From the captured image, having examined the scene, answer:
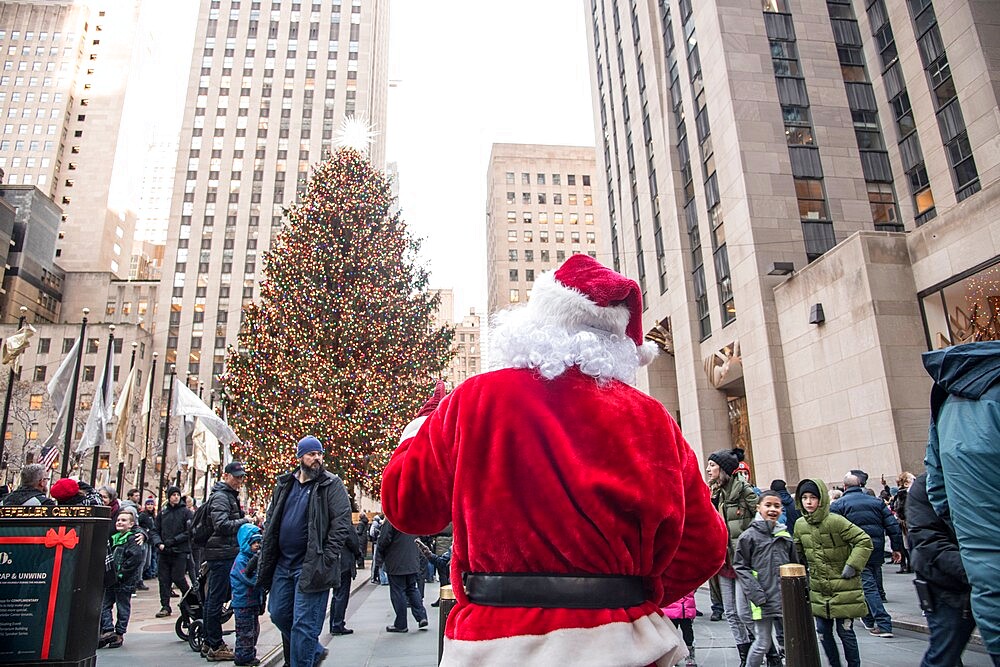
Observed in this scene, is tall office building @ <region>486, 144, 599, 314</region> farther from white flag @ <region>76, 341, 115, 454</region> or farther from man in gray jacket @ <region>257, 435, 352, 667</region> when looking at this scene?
man in gray jacket @ <region>257, 435, 352, 667</region>

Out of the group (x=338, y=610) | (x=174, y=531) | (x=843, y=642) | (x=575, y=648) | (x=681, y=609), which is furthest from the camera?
(x=174, y=531)

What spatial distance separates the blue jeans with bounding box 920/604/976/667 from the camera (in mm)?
3646

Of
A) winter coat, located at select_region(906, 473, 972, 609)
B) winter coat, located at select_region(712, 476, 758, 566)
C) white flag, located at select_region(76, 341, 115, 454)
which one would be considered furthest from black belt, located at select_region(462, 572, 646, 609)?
white flag, located at select_region(76, 341, 115, 454)

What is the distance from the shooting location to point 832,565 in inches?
234

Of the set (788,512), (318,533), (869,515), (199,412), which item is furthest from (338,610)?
(199,412)

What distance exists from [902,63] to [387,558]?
26735 mm

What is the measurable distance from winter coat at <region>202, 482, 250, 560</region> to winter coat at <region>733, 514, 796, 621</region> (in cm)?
534

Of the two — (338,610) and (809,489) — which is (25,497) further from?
(809,489)

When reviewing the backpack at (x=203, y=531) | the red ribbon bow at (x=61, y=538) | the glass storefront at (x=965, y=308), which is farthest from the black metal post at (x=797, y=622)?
the glass storefront at (x=965, y=308)

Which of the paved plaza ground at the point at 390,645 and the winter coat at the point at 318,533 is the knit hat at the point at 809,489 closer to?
the paved plaza ground at the point at 390,645

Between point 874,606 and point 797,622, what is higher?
point 797,622

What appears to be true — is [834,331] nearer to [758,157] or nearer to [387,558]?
[758,157]

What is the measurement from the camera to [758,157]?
82.9ft

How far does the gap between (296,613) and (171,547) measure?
20.1 feet
